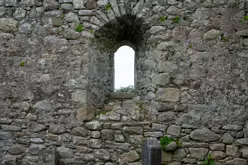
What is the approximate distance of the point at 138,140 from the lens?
13.0 ft

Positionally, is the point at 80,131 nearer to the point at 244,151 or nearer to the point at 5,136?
the point at 5,136

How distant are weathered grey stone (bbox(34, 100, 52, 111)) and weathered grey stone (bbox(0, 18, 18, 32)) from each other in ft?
4.57

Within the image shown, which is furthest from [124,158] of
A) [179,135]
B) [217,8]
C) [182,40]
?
[217,8]

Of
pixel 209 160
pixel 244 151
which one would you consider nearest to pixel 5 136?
pixel 209 160

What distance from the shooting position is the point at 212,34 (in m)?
3.92

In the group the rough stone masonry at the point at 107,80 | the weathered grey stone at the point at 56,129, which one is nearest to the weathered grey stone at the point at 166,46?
the rough stone masonry at the point at 107,80

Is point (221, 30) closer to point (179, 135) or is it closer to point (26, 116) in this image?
point (179, 135)

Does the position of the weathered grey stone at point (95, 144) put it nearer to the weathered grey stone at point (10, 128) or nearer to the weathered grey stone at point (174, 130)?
the weathered grey stone at point (174, 130)

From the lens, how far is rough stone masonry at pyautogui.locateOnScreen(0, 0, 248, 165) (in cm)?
385

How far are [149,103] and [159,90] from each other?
11.3 inches

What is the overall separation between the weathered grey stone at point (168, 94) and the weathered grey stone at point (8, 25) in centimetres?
278

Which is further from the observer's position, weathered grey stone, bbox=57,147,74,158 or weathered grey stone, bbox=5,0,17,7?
weathered grey stone, bbox=5,0,17,7

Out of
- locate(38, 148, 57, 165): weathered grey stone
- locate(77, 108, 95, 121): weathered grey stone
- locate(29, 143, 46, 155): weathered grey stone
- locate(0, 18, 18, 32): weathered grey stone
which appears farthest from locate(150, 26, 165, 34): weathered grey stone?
locate(29, 143, 46, 155): weathered grey stone

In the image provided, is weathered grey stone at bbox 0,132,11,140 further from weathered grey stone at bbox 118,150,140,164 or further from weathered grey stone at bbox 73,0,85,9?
weathered grey stone at bbox 73,0,85,9
